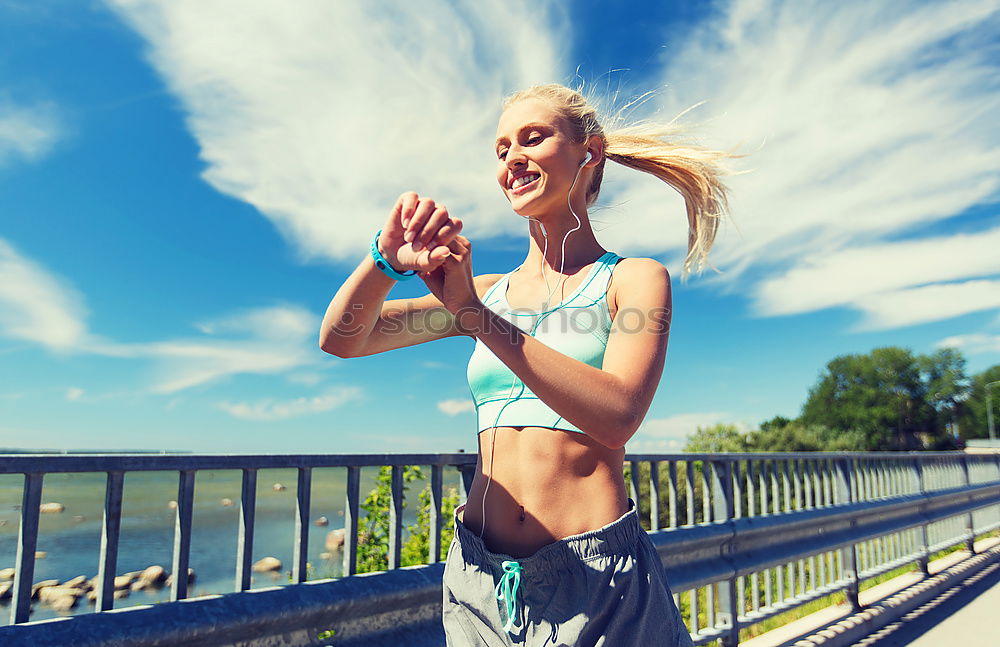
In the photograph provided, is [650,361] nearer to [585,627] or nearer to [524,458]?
[524,458]

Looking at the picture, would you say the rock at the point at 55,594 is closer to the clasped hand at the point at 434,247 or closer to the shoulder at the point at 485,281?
the shoulder at the point at 485,281

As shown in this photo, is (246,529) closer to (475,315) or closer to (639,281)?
(475,315)

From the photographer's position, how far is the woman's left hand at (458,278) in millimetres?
1135

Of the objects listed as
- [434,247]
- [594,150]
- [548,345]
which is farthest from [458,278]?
[594,150]

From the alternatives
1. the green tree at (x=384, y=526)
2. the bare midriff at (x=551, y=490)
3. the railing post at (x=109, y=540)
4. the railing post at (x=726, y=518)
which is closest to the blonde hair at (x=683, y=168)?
the bare midriff at (x=551, y=490)

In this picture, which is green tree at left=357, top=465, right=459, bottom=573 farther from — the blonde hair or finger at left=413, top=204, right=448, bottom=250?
finger at left=413, top=204, right=448, bottom=250

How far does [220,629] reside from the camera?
5.75 feet

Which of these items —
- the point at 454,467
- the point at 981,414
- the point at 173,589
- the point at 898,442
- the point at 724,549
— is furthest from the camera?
the point at 981,414

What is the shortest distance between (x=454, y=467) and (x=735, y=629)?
7.95 feet

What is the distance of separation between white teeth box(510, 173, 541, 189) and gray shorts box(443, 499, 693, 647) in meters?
0.84

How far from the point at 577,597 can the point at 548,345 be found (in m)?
0.55

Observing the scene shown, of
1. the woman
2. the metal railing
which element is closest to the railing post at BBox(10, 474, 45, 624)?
the metal railing

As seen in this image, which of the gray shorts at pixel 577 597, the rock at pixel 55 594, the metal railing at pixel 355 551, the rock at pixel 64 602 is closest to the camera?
the gray shorts at pixel 577 597

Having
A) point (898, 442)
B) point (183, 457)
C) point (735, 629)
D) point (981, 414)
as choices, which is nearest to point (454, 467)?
point (183, 457)
